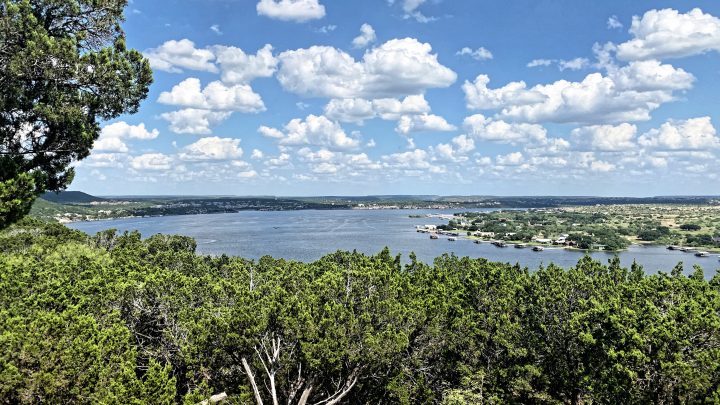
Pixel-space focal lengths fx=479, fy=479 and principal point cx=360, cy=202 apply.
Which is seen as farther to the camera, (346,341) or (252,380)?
(346,341)

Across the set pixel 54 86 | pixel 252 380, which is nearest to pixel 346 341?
pixel 252 380

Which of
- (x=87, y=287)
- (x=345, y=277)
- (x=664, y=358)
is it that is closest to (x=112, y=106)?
(x=87, y=287)

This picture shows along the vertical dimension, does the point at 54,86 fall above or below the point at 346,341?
above

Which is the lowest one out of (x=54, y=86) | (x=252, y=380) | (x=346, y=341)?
(x=252, y=380)

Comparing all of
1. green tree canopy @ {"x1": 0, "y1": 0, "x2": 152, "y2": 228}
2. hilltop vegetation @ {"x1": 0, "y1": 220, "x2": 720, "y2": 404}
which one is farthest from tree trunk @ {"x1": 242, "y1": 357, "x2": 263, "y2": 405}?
green tree canopy @ {"x1": 0, "y1": 0, "x2": 152, "y2": 228}

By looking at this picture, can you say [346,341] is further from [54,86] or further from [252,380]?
[54,86]

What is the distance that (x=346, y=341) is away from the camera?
61.6ft

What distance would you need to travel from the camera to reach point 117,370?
16172 mm

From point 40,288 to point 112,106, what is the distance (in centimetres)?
966

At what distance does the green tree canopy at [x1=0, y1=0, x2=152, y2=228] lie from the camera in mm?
15594

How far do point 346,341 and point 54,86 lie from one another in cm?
1394

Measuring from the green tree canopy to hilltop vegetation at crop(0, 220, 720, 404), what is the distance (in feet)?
17.4

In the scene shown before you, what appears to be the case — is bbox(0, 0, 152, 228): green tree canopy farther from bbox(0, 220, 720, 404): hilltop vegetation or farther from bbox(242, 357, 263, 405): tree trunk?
bbox(242, 357, 263, 405): tree trunk

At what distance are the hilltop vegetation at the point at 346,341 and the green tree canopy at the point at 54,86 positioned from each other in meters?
5.32
